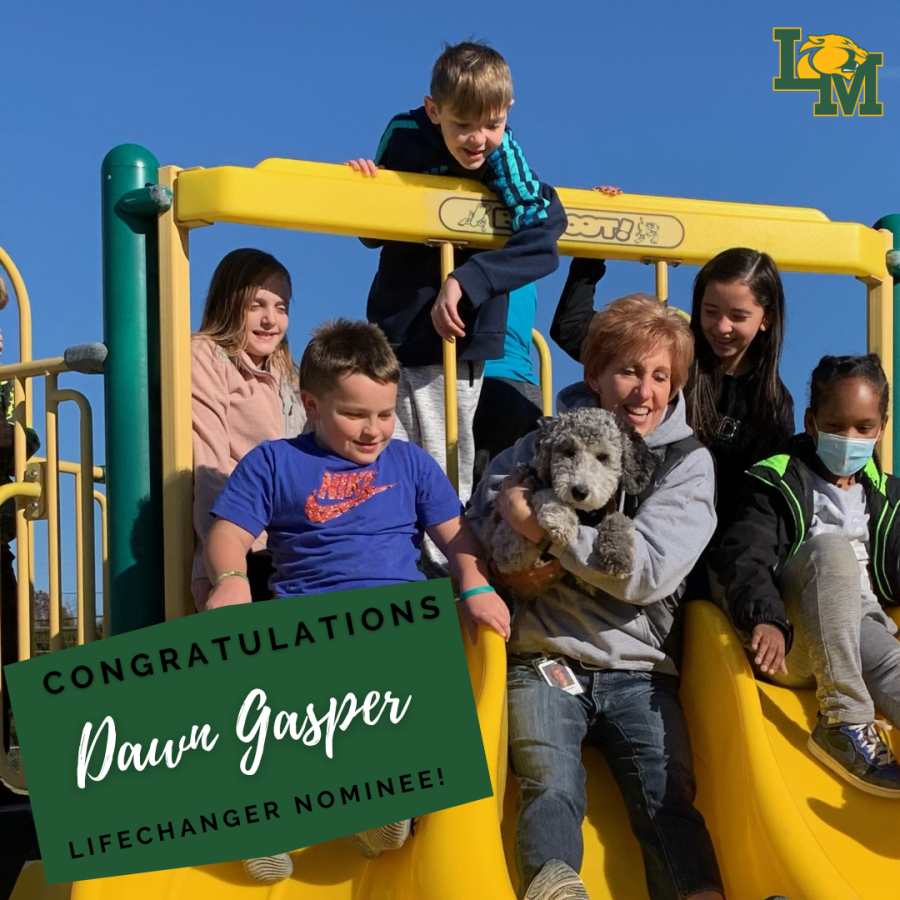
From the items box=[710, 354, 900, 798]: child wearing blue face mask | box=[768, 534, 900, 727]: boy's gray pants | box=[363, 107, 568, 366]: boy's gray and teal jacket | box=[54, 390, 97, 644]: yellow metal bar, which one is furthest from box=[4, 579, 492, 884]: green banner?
box=[363, 107, 568, 366]: boy's gray and teal jacket

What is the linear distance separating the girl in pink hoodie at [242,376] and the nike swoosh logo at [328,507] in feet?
1.21

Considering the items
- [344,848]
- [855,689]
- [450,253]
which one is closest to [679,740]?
[855,689]

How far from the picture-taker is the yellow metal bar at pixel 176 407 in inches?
125

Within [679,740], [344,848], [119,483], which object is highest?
[119,483]

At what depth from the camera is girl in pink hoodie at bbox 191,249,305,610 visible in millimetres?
3264

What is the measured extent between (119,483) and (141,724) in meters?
0.73

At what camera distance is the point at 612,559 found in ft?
8.96

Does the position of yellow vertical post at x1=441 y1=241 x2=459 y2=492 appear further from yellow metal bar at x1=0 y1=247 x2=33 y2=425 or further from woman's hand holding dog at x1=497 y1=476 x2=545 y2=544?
yellow metal bar at x1=0 y1=247 x2=33 y2=425

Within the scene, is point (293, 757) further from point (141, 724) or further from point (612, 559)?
point (612, 559)

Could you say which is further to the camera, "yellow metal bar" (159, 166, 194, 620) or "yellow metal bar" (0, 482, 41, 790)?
"yellow metal bar" (0, 482, 41, 790)

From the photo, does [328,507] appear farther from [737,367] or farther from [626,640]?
[737,367]

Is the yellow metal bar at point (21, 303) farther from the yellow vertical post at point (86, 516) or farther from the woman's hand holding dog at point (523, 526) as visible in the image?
the woman's hand holding dog at point (523, 526)

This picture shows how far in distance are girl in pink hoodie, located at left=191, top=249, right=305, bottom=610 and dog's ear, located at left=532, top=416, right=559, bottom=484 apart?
2.68ft

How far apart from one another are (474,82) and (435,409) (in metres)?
0.92
